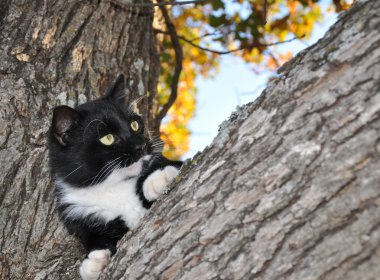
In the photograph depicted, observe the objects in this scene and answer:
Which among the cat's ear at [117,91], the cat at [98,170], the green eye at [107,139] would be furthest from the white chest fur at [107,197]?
the cat's ear at [117,91]

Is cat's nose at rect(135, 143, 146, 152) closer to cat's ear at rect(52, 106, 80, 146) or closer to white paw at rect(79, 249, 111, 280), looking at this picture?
cat's ear at rect(52, 106, 80, 146)

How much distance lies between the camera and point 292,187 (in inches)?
63.8

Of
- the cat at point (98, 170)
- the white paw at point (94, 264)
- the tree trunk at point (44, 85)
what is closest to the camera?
the white paw at point (94, 264)

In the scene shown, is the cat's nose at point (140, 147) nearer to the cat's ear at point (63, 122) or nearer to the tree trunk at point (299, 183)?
the cat's ear at point (63, 122)

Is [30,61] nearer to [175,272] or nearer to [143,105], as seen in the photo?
[143,105]

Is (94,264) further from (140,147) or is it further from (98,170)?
(140,147)

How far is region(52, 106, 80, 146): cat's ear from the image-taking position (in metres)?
2.77

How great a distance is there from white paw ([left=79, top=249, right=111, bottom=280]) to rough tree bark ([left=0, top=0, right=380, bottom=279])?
0.31 m

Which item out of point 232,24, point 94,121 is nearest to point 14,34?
point 94,121

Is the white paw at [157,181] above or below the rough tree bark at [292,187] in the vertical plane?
above

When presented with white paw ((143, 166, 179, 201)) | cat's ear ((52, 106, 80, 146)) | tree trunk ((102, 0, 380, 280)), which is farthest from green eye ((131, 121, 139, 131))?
tree trunk ((102, 0, 380, 280))

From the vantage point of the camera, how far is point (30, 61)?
10.7ft

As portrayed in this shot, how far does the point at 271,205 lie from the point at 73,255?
162 cm

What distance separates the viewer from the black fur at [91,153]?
277 centimetres
